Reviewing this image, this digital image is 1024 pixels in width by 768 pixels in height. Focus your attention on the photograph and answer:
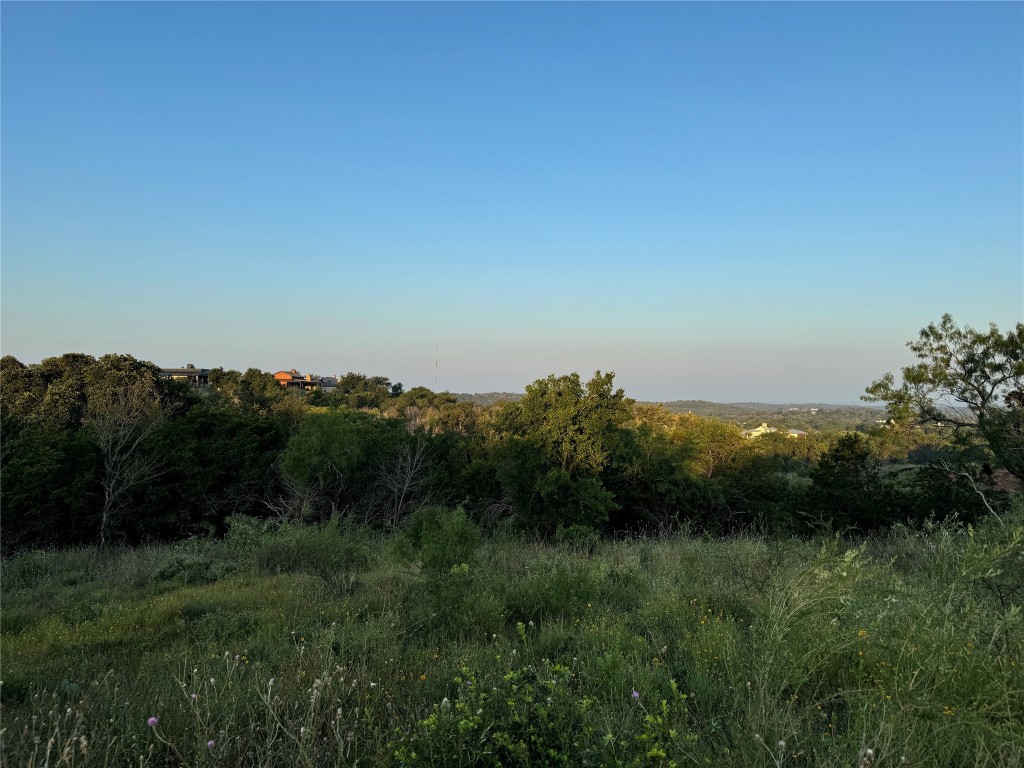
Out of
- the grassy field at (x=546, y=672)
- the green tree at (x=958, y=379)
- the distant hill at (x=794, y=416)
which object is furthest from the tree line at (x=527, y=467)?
the distant hill at (x=794, y=416)

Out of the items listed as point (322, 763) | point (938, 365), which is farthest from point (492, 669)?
point (938, 365)

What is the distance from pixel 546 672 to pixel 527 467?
48.1 feet

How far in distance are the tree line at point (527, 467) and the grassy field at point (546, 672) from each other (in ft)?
32.4

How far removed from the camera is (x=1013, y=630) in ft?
11.7

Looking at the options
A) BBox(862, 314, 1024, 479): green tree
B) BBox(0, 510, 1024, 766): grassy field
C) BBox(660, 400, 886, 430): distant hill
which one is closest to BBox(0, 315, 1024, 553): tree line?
BBox(862, 314, 1024, 479): green tree

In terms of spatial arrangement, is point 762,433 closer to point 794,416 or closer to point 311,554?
point 311,554

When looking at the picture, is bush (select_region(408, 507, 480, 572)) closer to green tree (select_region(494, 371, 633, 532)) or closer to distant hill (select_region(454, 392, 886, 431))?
green tree (select_region(494, 371, 633, 532))

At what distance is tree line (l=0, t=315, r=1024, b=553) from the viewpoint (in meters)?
15.9

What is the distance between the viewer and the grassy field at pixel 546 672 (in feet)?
9.03

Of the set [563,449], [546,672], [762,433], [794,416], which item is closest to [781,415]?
[794,416]

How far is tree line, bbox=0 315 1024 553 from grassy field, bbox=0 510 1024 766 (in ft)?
32.4

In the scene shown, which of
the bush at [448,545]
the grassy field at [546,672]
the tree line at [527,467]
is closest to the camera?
the grassy field at [546,672]

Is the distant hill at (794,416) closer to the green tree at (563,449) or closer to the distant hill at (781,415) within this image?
the distant hill at (781,415)

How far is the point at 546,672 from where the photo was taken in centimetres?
382
